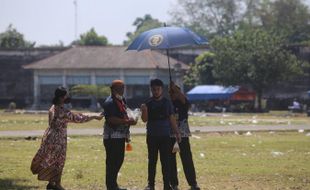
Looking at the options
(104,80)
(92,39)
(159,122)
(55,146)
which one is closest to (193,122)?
(55,146)

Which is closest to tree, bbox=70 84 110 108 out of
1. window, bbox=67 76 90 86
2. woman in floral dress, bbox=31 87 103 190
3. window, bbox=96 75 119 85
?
window, bbox=96 75 119 85

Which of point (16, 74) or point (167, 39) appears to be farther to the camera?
point (16, 74)

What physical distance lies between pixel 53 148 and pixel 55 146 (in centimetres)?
5

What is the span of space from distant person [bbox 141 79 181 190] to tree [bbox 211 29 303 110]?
154 feet

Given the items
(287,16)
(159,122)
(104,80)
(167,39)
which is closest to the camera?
(159,122)

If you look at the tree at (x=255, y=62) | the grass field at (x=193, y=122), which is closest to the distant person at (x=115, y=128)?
the grass field at (x=193, y=122)

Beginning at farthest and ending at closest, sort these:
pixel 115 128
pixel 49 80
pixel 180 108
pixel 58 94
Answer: pixel 49 80
pixel 180 108
pixel 58 94
pixel 115 128

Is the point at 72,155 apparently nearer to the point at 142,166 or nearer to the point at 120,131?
the point at 142,166

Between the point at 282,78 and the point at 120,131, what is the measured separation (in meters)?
49.2

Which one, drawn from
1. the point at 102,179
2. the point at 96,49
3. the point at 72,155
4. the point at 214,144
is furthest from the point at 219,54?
the point at 102,179

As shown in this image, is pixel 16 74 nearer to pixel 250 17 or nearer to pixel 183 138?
pixel 250 17

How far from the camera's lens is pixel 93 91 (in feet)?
195

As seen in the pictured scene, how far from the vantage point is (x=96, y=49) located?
66438 millimetres

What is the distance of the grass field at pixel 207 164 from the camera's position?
1224cm
